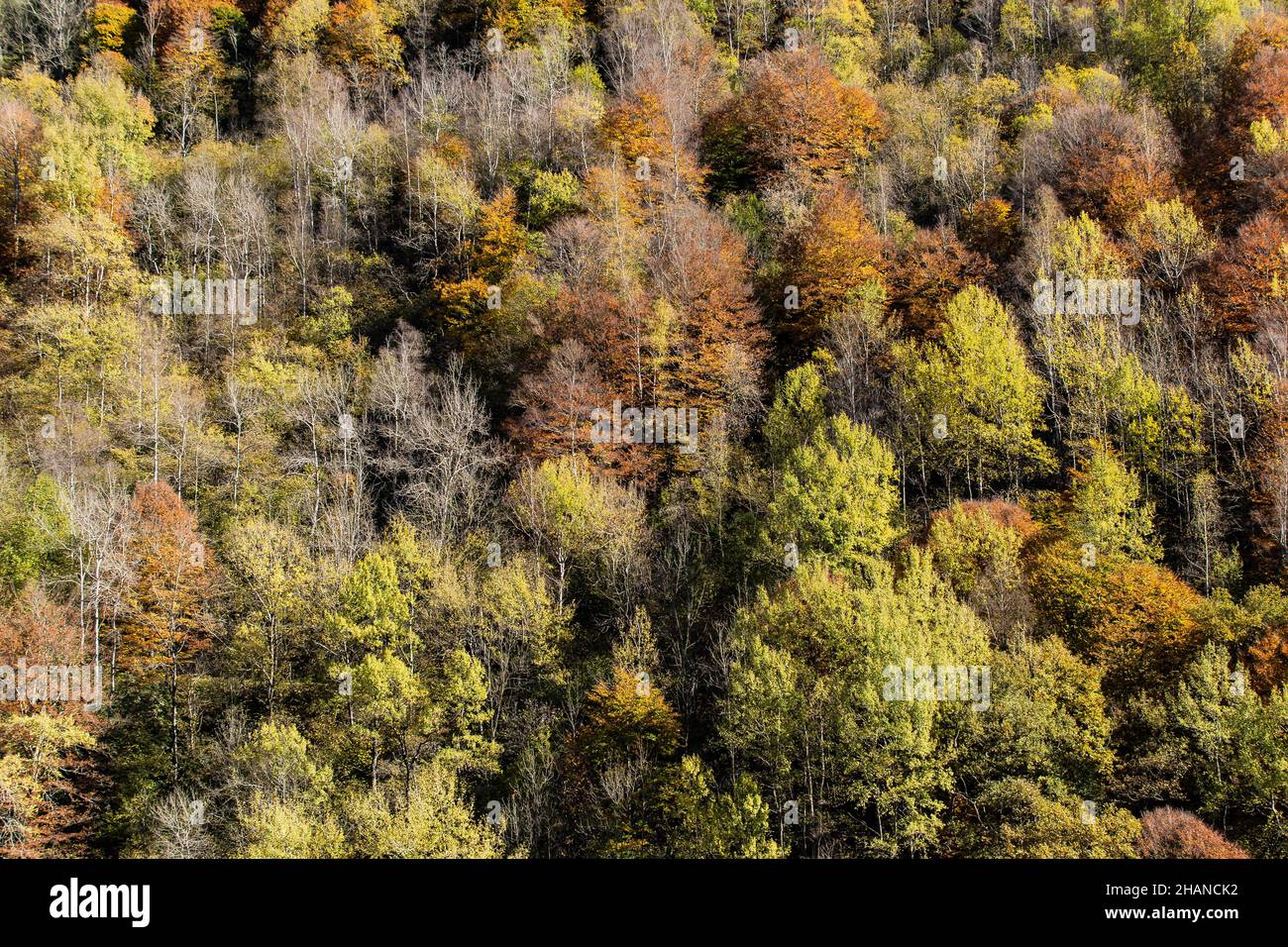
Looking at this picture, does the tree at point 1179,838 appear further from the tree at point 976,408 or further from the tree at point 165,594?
the tree at point 165,594

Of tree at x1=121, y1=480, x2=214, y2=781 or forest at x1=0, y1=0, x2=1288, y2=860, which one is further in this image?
tree at x1=121, y1=480, x2=214, y2=781

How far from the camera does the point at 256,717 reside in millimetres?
42062

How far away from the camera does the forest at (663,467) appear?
3669 centimetres

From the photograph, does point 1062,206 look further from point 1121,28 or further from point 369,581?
point 369,581

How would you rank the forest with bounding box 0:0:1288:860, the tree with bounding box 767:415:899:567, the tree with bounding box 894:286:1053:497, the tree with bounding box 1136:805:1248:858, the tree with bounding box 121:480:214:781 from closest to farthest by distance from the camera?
the tree with bounding box 1136:805:1248:858, the forest with bounding box 0:0:1288:860, the tree with bounding box 121:480:214:781, the tree with bounding box 767:415:899:567, the tree with bounding box 894:286:1053:497

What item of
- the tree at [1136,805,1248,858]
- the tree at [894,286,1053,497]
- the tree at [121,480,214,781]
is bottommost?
the tree at [1136,805,1248,858]

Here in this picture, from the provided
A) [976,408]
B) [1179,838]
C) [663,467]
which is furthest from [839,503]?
[1179,838]

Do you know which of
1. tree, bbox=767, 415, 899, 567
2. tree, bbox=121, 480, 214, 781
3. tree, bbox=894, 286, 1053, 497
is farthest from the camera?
tree, bbox=894, 286, 1053, 497

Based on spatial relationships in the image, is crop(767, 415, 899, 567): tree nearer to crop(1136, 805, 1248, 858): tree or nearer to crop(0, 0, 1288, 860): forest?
crop(0, 0, 1288, 860): forest

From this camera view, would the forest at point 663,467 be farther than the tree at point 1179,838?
Yes

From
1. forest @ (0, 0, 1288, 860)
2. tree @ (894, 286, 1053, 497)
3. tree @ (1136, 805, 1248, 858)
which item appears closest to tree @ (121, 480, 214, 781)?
forest @ (0, 0, 1288, 860)

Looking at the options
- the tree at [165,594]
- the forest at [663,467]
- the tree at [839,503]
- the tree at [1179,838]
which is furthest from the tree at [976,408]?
the tree at [165,594]

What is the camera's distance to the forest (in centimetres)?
3669

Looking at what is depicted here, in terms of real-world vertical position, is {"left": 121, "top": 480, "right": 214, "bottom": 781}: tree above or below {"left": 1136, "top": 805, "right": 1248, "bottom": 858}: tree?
above
